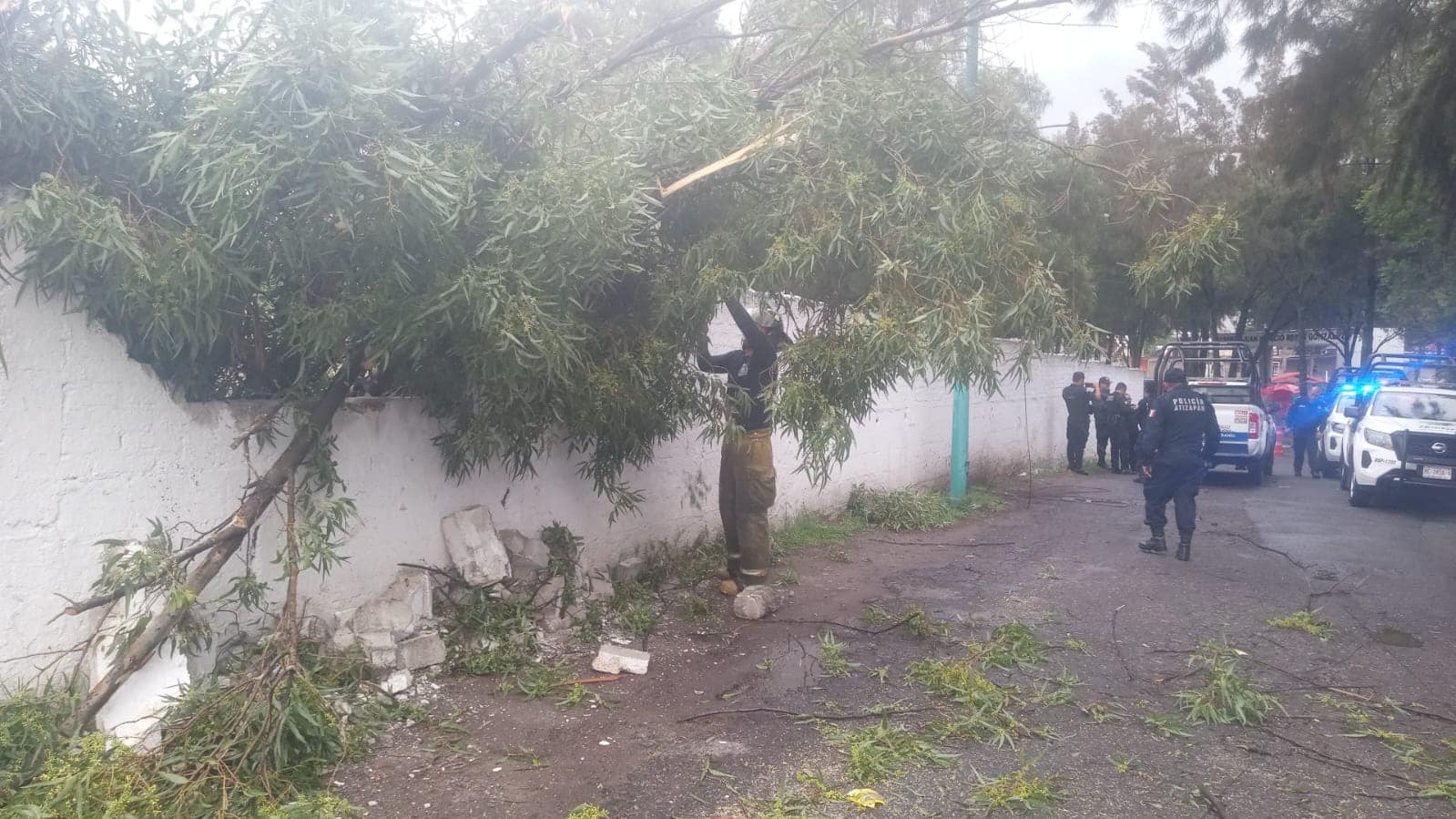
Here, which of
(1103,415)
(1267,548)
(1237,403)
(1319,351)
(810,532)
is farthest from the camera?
(1319,351)

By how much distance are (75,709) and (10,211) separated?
1.91 metres

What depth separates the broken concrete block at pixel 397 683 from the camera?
4.81 m

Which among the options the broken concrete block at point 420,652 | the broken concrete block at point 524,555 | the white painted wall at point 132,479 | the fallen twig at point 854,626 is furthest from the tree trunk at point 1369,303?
the broken concrete block at point 420,652

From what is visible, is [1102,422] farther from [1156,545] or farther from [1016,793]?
[1016,793]

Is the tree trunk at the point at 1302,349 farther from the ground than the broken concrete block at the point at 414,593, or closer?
farther from the ground

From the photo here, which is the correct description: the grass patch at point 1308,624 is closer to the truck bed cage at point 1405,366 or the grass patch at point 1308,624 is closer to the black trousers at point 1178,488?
the black trousers at point 1178,488

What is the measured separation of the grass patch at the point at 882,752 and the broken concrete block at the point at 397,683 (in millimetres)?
2054

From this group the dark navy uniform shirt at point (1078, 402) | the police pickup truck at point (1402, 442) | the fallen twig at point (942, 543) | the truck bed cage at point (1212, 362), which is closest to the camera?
the fallen twig at point (942, 543)

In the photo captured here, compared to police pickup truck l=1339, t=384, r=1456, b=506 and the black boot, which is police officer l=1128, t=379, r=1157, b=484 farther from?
the black boot

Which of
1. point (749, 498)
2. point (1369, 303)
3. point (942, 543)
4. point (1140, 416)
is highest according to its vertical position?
point (1369, 303)

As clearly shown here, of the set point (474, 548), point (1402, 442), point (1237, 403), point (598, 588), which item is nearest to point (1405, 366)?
point (1237, 403)

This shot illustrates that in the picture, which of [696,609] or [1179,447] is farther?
[1179,447]

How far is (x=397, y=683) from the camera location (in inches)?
191

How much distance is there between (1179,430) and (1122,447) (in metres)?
8.20
